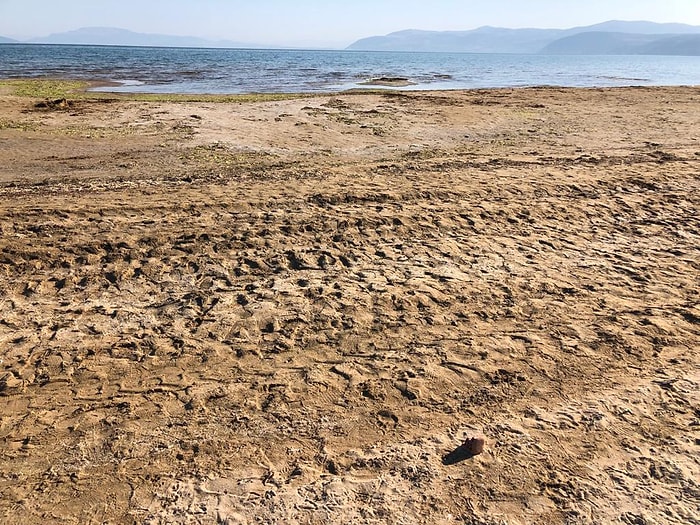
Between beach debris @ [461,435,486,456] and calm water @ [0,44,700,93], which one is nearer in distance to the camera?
beach debris @ [461,435,486,456]

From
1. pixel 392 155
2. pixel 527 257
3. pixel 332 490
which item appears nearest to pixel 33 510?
pixel 332 490

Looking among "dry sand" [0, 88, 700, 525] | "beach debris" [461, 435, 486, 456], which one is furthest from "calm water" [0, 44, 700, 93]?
"beach debris" [461, 435, 486, 456]

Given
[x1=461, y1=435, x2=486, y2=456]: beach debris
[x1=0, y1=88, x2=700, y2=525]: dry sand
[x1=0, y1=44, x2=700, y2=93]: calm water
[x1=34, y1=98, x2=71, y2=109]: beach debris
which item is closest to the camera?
[x1=0, y1=88, x2=700, y2=525]: dry sand

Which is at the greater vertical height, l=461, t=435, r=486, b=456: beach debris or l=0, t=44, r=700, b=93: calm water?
l=0, t=44, r=700, b=93: calm water

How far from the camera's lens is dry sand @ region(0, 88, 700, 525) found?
2.83m

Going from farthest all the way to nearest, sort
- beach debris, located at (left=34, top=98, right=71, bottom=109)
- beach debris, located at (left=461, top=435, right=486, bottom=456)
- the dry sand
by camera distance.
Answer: beach debris, located at (left=34, top=98, right=71, bottom=109), beach debris, located at (left=461, top=435, right=486, bottom=456), the dry sand

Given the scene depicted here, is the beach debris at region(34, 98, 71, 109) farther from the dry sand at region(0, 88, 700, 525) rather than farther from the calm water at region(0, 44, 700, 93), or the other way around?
the calm water at region(0, 44, 700, 93)

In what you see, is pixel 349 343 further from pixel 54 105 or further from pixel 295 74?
pixel 295 74

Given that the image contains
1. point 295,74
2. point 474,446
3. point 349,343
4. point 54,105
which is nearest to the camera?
point 474,446

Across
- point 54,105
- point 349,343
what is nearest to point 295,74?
point 54,105

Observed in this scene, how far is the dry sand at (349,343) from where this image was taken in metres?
2.83

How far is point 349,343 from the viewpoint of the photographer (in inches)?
162

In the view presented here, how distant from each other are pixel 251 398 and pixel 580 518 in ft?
6.65

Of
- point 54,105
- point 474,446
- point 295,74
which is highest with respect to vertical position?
point 295,74
